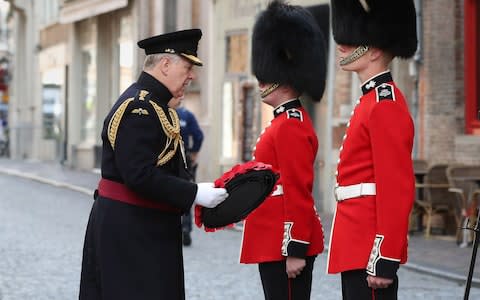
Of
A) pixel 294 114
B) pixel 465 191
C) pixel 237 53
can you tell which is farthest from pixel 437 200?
pixel 294 114

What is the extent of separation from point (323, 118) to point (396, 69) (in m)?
2.35

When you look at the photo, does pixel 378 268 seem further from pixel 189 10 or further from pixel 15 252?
pixel 189 10

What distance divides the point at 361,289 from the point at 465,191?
9647 millimetres

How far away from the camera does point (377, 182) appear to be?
198 inches

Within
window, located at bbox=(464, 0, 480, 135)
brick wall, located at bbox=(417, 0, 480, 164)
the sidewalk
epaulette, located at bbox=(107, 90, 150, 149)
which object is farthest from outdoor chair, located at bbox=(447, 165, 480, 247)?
epaulette, located at bbox=(107, 90, 150, 149)

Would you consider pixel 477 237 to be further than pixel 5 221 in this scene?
No

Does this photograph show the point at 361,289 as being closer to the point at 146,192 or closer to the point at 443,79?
the point at 146,192

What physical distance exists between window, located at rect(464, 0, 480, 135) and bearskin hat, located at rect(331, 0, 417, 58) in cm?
1060

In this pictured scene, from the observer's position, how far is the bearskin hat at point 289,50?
21.6ft

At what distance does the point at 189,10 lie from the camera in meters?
26.5

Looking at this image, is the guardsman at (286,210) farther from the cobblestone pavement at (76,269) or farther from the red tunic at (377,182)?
the cobblestone pavement at (76,269)

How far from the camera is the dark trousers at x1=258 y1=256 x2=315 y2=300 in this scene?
5930mm

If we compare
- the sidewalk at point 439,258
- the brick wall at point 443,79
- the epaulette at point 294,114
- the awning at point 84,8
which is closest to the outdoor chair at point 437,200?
the sidewalk at point 439,258

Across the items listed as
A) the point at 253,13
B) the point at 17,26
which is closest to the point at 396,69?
the point at 253,13
